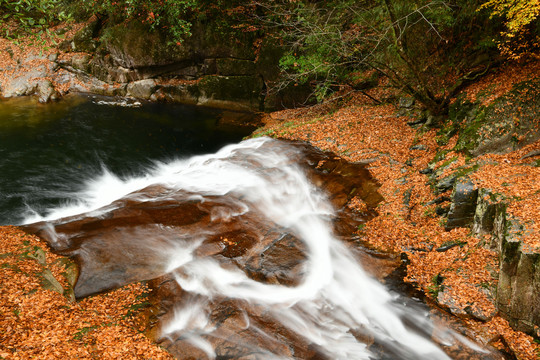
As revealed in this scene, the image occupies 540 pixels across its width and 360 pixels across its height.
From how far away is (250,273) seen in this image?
5.93m

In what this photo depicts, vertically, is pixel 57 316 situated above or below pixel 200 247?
below

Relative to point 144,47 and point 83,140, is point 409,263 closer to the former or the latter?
point 83,140

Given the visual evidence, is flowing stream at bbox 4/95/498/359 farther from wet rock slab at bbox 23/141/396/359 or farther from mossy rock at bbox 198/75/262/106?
mossy rock at bbox 198/75/262/106

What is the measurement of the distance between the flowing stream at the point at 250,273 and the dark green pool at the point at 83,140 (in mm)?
1422

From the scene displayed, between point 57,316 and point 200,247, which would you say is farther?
point 200,247

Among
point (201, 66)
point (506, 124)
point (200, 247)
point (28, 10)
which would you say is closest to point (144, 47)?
point (201, 66)

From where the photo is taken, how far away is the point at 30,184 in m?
9.91

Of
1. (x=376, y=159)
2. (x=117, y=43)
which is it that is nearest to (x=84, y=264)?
(x=376, y=159)

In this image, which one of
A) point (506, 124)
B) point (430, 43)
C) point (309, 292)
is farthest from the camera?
point (430, 43)

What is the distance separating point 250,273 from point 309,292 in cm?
122

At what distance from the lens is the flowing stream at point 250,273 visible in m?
4.66

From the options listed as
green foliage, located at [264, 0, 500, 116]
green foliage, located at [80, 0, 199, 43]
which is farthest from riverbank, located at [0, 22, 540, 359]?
green foliage, located at [80, 0, 199, 43]

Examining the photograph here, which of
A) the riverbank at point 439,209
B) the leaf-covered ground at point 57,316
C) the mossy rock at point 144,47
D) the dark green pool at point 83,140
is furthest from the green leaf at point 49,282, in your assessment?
the mossy rock at point 144,47

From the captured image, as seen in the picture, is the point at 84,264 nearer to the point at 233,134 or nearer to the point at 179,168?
the point at 179,168
